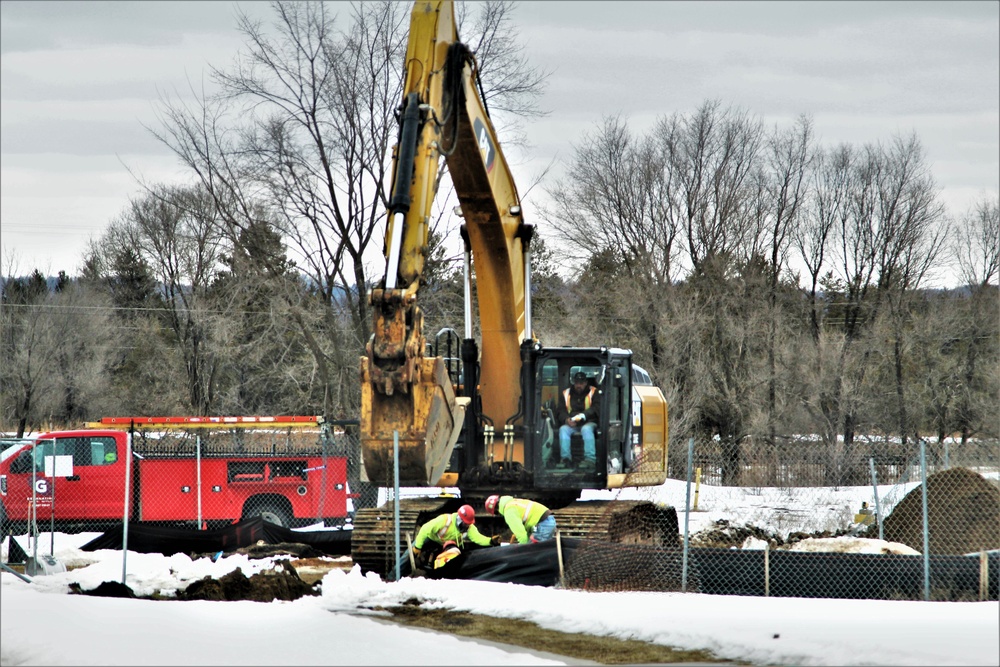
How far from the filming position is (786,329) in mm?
40969

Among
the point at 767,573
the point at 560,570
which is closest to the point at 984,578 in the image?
the point at 767,573

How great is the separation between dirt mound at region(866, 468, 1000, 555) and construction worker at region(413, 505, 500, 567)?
6.02 meters

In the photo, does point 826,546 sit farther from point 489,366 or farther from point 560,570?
point 489,366

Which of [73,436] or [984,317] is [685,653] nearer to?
[73,436]

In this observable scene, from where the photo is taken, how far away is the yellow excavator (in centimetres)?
1041

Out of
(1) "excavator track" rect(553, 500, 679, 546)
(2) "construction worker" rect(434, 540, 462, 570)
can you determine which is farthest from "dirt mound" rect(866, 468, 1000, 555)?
(2) "construction worker" rect(434, 540, 462, 570)

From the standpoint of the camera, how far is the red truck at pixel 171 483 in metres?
17.4

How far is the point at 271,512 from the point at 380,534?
6.23 meters

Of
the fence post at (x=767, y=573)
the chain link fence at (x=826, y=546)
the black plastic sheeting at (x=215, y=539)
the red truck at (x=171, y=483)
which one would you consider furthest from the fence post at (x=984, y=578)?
the red truck at (x=171, y=483)

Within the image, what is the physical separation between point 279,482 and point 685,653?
11.3m

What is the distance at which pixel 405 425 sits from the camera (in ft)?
30.3

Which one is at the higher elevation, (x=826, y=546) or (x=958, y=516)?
(x=958, y=516)

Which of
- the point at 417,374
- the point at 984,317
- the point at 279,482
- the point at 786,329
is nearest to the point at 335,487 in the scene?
the point at 279,482

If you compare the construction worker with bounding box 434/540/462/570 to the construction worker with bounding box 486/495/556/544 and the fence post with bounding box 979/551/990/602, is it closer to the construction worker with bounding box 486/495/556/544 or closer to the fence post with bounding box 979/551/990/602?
the construction worker with bounding box 486/495/556/544
